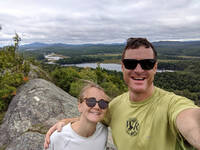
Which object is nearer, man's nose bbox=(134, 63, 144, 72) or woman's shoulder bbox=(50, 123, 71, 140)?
man's nose bbox=(134, 63, 144, 72)

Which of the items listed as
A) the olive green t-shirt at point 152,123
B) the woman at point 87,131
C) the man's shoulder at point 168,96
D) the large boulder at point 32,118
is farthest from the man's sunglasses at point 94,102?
the large boulder at point 32,118

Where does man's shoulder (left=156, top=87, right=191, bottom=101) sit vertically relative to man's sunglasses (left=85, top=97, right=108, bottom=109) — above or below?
above

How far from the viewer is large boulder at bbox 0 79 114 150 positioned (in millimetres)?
4301

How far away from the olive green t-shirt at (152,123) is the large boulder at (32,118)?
2.36 metres

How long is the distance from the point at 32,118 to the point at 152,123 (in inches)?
180

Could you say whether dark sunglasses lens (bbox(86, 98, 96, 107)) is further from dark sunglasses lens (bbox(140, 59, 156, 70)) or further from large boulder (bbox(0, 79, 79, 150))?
large boulder (bbox(0, 79, 79, 150))

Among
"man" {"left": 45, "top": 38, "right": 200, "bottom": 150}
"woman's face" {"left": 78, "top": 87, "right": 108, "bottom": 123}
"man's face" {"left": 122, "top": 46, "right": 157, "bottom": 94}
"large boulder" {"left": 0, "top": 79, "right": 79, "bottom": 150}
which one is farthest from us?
"large boulder" {"left": 0, "top": 79, "right": 79, "bottom": 150}

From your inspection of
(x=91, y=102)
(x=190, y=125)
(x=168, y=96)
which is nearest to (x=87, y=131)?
(x=91, y=102)

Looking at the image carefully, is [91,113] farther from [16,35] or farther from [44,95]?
[16,35]

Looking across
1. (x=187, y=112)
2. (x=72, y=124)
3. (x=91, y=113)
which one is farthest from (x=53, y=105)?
(x=187, y=112)

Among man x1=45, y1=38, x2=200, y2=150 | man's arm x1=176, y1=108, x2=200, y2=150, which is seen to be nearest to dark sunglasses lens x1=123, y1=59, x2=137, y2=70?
man x1=45, y1=38, x2=200, y2=150

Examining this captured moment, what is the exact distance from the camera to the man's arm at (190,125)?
1.57 meters

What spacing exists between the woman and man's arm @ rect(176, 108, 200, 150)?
123 cm

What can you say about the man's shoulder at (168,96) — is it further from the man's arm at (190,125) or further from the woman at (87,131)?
the woman at (87,131)
